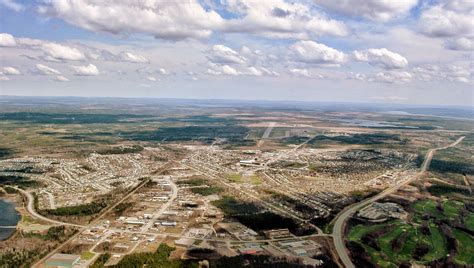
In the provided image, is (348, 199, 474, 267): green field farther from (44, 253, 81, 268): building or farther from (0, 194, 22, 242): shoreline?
(0, 194, 22, 242): shoreline

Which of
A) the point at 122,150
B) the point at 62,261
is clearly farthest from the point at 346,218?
the point at 122,150

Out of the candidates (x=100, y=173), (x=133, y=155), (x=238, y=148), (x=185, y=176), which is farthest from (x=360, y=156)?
(x=100, y=173)

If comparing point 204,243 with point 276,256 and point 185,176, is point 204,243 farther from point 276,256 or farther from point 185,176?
point 185,176

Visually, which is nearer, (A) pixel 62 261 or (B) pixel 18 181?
(A) pixel 62 261

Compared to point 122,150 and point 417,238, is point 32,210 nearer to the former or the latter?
point 417,238

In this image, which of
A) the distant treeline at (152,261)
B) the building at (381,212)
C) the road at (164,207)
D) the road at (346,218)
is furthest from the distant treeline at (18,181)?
the building at (381,212)

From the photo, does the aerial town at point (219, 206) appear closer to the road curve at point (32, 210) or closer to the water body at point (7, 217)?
the road curve at point (32, 210)
